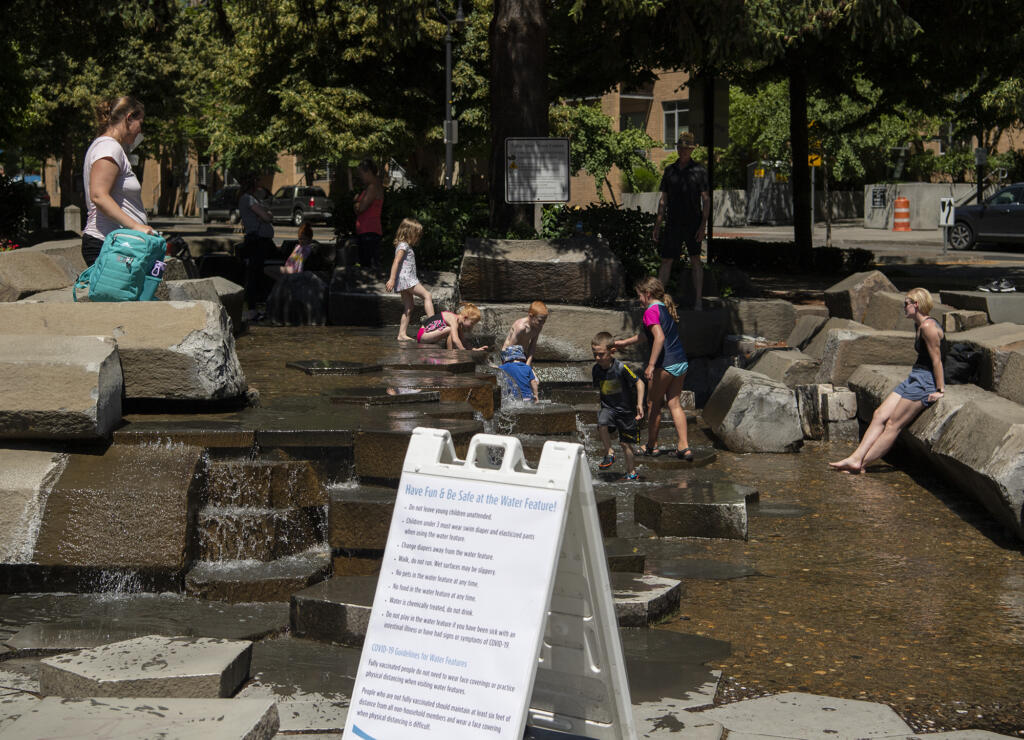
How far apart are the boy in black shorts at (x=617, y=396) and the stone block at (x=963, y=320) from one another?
3.81 meters

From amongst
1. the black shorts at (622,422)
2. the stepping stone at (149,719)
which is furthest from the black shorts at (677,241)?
the stepping stone at (149,719)

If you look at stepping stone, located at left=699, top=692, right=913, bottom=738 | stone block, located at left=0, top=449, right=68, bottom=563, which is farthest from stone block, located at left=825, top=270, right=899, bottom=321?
stone block, located at left=0, top=449, right=68, bottom=563

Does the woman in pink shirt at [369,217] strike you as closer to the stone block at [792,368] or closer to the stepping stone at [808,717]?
the stone block at [792,368]

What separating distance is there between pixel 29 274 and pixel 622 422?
5.20 meters

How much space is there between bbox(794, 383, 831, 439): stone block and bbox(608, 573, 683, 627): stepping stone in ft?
17.8

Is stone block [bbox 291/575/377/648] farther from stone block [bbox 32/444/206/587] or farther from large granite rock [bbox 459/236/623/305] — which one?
large granite rock [bbox 459/236/623/305]

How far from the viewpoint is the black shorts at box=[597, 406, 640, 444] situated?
9.48m

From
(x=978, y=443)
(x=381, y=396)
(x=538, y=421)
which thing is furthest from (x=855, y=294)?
(x=381, y=396)

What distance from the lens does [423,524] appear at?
13.8 feet

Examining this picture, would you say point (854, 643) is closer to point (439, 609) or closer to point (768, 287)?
point (439, 609)

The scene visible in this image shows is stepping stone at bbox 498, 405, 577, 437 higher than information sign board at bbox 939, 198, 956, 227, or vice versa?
information sign board at bbox 939, 198, 956, 227

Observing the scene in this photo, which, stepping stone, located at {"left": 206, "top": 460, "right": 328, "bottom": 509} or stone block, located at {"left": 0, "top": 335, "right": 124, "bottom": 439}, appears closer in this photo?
stone block, located at {"left": 0, "top": 335, "right": 124, "bottom": 439}

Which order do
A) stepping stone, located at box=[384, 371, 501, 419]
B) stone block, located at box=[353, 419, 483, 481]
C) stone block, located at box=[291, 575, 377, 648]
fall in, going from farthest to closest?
stepping stone, located at box=[384, 371, 501, 419], stone block, located at box=[353, 419, 483, 481], stone block, located at box=[291, 575, 377, 648]

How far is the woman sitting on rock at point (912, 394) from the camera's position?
980 cm
